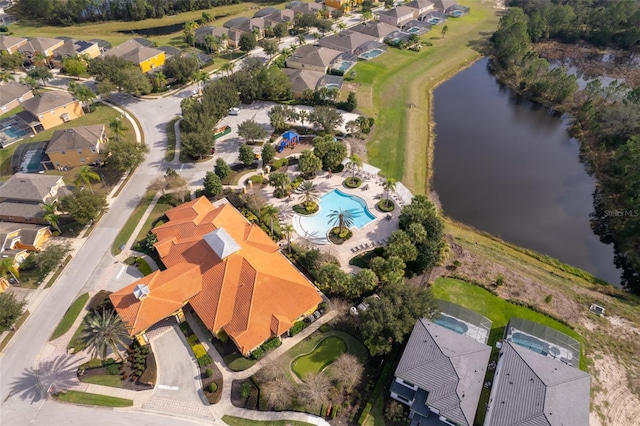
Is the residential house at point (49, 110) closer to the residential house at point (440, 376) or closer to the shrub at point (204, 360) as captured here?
the shrub at point (204, 360)

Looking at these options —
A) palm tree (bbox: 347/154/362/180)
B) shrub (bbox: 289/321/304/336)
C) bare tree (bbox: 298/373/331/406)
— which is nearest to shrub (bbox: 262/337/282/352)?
shrub (bbox: 289/321/304/336)

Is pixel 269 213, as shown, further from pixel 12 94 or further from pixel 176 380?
pixel 12 94

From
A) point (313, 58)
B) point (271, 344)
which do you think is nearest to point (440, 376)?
point (271, 344)

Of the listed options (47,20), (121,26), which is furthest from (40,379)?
(47,20)

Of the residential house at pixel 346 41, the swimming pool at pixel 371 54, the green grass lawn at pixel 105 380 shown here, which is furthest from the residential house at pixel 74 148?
the swimming pool at pixel 371 54

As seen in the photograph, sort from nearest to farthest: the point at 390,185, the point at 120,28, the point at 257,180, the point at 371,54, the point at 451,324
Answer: the point at 451,324, the point at 390,185, the point at 257,180, the point at 371,54, the point at 120,28

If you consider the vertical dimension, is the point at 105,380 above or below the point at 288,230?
below

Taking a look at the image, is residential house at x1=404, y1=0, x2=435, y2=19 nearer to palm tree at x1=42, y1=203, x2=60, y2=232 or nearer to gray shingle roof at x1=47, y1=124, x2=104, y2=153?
gray shingle roof at x1=47, y1=124, x2=104, y2=153
